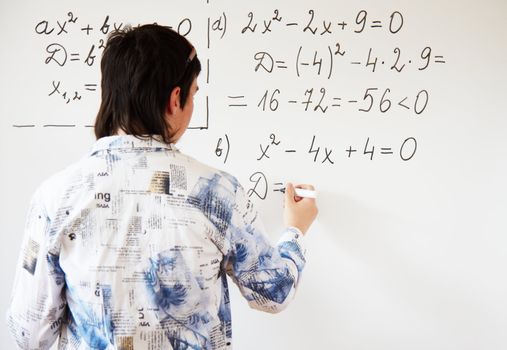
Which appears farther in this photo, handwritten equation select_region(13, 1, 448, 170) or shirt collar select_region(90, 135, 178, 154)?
handwritten equation select_region(13, 1, 448, 170)

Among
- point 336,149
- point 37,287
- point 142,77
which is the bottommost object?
point 37,287

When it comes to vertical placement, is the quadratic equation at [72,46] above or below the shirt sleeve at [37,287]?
above

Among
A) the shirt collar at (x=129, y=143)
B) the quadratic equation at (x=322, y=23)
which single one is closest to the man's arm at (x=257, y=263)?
the shirt collar at (x=129, y=143)

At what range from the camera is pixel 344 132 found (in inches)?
38.7

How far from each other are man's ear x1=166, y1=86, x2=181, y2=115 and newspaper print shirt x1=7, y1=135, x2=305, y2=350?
48mm

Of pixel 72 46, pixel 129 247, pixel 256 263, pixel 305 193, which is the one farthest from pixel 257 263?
pixel 72 46

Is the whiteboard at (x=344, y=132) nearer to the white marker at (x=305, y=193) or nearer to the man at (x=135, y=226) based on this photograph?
the white marker at (x=305, y=193)

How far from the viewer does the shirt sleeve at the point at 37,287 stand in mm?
639

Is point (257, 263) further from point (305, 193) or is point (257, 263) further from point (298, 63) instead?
point (298, 63)

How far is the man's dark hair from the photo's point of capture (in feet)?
2.07

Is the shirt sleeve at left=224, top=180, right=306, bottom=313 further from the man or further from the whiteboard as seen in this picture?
the whiteboard

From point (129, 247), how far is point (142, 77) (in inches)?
8.6

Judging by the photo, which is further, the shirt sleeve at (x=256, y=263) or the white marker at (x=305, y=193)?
the white marker at (x=305, y=193)

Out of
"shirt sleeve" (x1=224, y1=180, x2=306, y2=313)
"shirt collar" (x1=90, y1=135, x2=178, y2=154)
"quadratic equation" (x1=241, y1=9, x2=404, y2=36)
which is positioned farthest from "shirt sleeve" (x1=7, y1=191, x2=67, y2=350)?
"quadratic equation" (x1=241, y1=9, x2=404, y2=36)
